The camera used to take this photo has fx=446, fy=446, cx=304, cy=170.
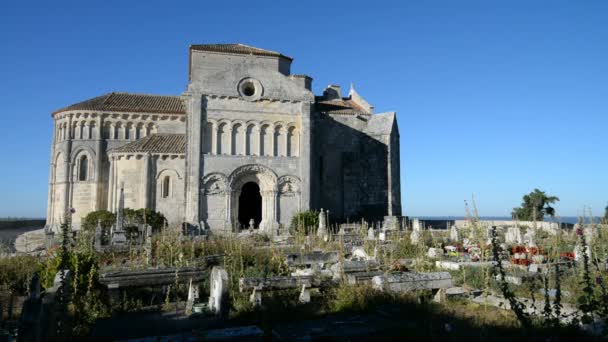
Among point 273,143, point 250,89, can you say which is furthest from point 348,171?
point 250,89

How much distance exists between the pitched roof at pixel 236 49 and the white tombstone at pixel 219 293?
23.0m

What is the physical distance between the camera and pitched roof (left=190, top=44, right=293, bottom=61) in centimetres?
2886

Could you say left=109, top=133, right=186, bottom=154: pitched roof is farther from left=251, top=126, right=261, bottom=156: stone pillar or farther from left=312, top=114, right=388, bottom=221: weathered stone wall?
left=312, top=114, right=388, bottom=221: weathered stone wall

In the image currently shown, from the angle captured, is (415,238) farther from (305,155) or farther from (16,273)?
(16,273)

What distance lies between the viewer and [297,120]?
1059 inches

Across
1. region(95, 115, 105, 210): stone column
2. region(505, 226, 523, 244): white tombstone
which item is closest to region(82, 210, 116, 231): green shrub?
region(95, 115, 105, 210): stone column

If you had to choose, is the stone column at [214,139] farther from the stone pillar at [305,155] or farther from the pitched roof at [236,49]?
the pitched roof at [236,49]

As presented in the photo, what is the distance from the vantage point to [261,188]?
26.4 meters

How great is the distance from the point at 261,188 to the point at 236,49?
9.89 meters

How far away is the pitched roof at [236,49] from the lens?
2886 centimetres

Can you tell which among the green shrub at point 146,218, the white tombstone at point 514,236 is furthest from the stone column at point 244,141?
the white tombstone at point 514,236

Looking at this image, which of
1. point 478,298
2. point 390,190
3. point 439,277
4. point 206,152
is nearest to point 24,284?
point 439,277

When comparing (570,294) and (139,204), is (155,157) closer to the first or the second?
(139,204)

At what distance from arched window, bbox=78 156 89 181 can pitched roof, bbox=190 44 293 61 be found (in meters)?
10.4
